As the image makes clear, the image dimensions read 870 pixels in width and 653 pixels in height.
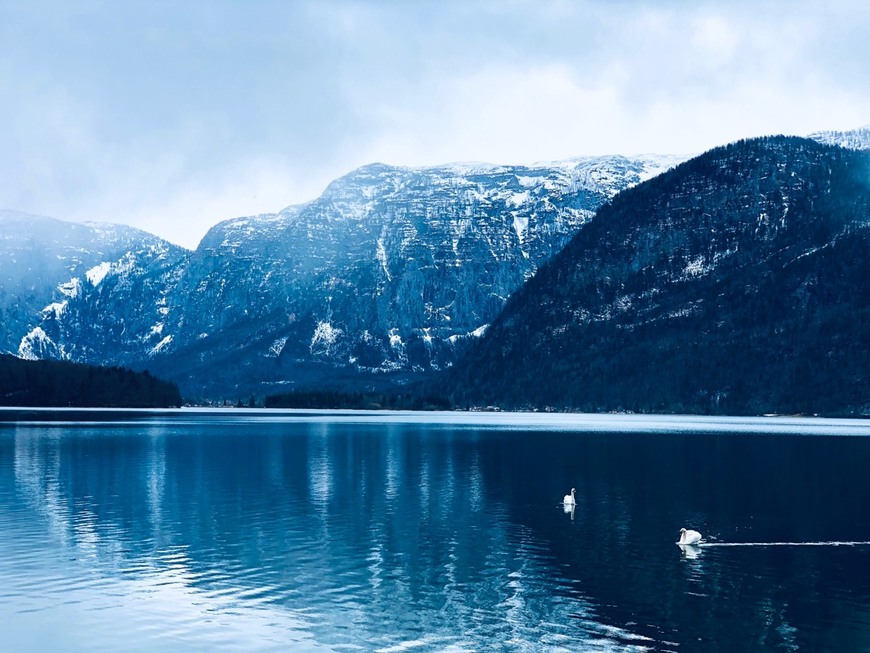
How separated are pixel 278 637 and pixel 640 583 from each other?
74.8ft

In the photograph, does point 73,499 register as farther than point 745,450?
No

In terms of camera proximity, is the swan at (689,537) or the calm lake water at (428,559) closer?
the calm lake water at (428,559)

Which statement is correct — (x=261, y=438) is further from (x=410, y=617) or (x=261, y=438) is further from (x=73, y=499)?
→ (x=410, y=617)

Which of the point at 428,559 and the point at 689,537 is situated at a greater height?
the point at 689,537

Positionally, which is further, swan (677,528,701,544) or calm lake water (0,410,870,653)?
swan (677,528,701,544)

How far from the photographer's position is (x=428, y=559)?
213ft

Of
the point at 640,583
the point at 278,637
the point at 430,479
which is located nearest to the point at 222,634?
the point at 278,637

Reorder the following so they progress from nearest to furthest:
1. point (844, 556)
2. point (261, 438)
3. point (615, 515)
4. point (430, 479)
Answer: point (844, 556), point (615, 515), point (430, 479), point (261, 438)

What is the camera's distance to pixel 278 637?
45531 mm

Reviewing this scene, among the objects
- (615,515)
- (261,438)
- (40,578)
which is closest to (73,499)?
(40,578)

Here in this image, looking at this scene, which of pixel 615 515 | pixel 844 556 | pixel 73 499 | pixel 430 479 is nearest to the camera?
pixel 844 556

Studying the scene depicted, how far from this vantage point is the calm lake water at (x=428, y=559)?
154 feet

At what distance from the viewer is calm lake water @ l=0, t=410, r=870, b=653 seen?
154 feet

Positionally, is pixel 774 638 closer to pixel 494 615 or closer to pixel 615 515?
pixel 494 615
